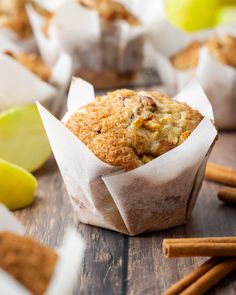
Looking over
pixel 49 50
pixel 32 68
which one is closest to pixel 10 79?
pixel 32 68

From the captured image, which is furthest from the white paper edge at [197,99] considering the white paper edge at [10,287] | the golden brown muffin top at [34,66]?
the white paper edge at [10,287]

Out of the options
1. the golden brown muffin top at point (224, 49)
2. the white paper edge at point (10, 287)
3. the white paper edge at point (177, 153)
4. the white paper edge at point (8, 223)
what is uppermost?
the white paper edge at point (10, 287)

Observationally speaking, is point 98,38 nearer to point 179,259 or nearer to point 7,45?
point 7,45

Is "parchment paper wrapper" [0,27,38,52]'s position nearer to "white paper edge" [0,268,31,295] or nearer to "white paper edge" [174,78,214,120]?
"white paper edge" [174,78,214,120]

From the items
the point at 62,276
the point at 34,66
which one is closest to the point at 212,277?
the point at 62,276

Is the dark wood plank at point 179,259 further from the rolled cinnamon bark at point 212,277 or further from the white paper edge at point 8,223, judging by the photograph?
the white paper edge at point 8,223

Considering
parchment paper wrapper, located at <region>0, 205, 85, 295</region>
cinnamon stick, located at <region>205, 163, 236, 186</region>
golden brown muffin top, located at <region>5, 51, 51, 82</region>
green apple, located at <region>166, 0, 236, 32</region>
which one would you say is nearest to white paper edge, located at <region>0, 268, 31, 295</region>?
parchment paper wrapper, located at <region>0, 205, 85, 295</region>
